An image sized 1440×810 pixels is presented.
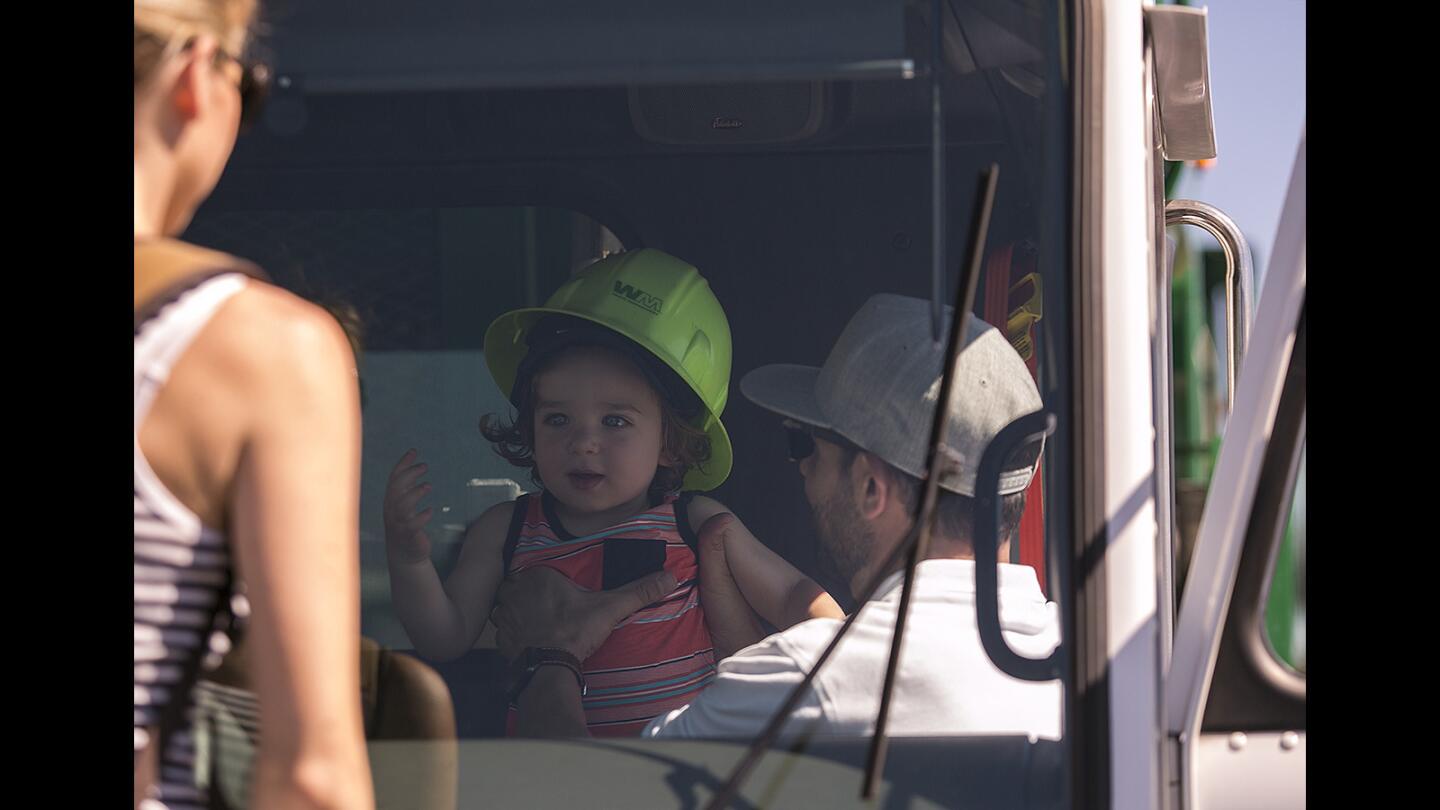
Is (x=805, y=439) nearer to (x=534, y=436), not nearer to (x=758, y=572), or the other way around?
(x=758, y=572)

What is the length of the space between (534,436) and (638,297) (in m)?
0.26

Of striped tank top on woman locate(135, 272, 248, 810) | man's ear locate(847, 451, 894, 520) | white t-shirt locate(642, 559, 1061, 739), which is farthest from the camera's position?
man's ear locate(847, 451, 894, 520)

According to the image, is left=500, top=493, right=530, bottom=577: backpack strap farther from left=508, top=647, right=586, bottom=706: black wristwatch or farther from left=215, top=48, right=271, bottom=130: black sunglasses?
left=215, top=48, right=271, bottom=130: black sunglasses

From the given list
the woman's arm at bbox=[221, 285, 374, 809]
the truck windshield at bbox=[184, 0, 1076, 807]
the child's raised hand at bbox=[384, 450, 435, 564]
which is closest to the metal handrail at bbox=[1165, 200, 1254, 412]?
the truck windshield at bbox=[184, 0, 1076, 807]

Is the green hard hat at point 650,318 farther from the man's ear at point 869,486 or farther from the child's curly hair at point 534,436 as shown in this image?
the man's ear at point 869,486

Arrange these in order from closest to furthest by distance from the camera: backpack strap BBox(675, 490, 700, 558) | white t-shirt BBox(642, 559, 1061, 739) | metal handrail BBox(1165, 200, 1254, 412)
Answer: white t-shirt BBox(642, 559, 1061, 739) < backpack strap BBox(675, 490, 700, 558) < metal handrail BBox(1165, 200, 1254, 412)

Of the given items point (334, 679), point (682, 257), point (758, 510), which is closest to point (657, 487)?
point (758, 510)

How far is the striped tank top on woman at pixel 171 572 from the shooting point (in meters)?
1.10

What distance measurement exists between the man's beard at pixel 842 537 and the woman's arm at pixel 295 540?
784mm

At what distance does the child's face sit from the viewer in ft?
6.94

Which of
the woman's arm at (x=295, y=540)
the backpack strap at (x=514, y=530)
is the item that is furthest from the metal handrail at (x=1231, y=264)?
the woman's arm at (x=295, y=540)

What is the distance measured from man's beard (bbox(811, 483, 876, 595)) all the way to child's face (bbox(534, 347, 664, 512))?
0.29m
